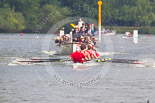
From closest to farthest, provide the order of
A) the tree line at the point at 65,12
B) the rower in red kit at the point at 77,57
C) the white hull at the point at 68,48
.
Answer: the rower in red kit at the point at 77,57 → the white hull at the point at 68,48 → the tree line at the point at 65,12

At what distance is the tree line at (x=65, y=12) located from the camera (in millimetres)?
120750

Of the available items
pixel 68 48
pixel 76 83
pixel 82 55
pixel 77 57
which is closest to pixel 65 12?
pixel 68 48

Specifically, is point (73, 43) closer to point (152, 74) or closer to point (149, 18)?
point (152, 74)

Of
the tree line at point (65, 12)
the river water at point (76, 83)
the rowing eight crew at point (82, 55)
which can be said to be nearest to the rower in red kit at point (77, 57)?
the rowing eight crew at point (82, 55)

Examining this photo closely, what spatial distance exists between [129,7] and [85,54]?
335 ft

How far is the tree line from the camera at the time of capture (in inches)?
4754

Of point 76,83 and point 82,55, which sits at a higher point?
point 82,55

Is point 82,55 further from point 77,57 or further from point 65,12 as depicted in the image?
point 65,12

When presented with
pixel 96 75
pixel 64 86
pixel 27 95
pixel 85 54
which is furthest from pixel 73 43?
pixel 27 95

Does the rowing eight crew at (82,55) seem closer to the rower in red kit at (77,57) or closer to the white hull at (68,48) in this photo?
the rower in red kit at (77,57)

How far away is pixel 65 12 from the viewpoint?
12569 centimetres

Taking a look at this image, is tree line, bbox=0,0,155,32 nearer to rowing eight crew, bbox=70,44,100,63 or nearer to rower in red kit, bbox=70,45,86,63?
rowing eight crew, bbox=70,44,100,63

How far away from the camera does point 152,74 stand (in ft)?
94.8

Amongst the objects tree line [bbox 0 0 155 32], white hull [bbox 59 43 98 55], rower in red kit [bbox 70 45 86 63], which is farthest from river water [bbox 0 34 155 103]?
tree line [bbox 0 0 155 32]
